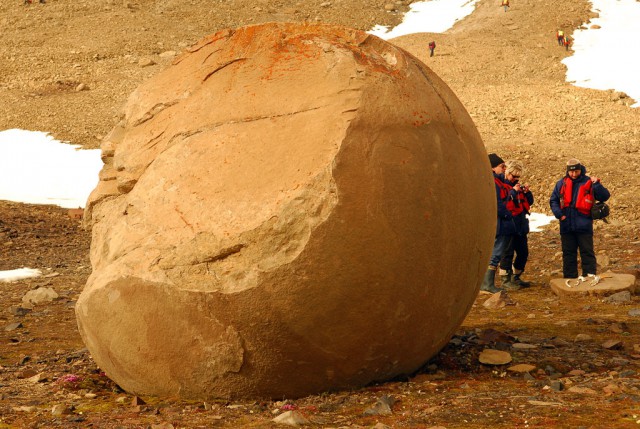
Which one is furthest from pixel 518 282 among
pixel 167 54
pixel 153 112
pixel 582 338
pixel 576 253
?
pixel 167 54

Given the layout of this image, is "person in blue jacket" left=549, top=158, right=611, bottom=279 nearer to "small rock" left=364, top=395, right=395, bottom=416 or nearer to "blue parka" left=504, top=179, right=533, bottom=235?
"blue parka" left=504, top=179, right=533, bottom=235

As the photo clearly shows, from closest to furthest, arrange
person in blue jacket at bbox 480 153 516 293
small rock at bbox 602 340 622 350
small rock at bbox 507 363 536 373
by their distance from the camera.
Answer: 1. small rock at bbox 507 363 536 373
2. small rock at bbox 602 340 622 350
3. person in blue jacket at bbox 480 153 516 293

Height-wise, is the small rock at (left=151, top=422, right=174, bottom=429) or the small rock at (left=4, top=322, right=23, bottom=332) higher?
the small rock at (left=151, top=422, right=174, bottom=429)

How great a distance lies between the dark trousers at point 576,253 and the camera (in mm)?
9648

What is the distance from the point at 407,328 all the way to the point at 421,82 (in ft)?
5.33

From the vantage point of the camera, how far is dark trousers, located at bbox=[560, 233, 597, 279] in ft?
31.7

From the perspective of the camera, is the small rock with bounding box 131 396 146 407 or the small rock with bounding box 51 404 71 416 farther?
the small rock with bounding box 131 396 146 407

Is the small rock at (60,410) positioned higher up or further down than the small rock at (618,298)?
higher up

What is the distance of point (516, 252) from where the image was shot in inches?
405

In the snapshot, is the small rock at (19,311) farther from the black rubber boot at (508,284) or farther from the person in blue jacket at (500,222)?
the black rubber boot at (508,284)

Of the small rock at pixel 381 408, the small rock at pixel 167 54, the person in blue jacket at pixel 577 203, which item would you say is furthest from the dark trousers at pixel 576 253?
the small rock at pixel 167 54

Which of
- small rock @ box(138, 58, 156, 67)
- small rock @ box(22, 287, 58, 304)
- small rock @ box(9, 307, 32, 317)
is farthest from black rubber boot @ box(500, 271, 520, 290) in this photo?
small rock @ box(138, 58, 156, 67)

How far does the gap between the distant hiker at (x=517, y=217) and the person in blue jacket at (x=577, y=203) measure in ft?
1.34

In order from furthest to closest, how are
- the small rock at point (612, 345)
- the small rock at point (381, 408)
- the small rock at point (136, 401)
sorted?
the small rock at point (612, 345) < the small rock at point (136, 401) < the small rock at point (381, 408)
